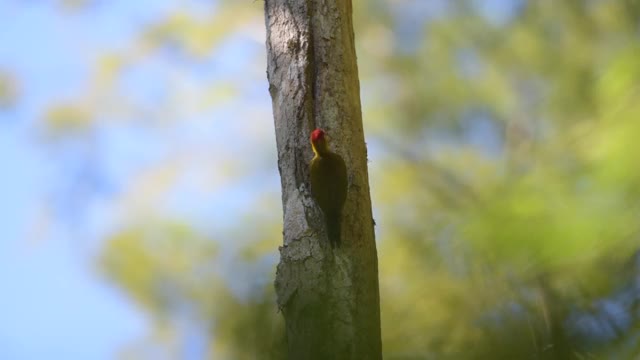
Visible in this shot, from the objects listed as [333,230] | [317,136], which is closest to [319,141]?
[317,136]

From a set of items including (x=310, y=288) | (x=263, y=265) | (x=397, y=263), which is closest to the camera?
(x=310, y=288)

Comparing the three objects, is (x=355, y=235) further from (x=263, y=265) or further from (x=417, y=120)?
(x=417, y=120)

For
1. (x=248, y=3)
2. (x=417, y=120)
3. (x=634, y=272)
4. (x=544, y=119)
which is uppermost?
(x=248, y=3)

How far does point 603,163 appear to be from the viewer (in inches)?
47.0

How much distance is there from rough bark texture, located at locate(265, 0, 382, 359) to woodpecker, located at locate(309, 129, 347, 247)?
22mm

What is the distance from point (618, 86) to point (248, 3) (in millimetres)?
1485

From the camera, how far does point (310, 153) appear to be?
169cm

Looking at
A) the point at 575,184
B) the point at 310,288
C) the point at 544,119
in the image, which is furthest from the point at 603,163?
the point at 544,119

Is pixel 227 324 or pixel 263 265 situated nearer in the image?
pixel 227 324

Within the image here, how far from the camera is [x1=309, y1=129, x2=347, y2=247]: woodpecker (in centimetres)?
161

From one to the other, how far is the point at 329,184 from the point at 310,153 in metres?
0.12

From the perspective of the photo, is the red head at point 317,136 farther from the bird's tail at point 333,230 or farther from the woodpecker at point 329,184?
the bird's tail at point 333,230

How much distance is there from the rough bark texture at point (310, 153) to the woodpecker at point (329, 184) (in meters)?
0.02

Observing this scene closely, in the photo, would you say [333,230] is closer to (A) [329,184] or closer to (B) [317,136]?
(A) [329,184]
